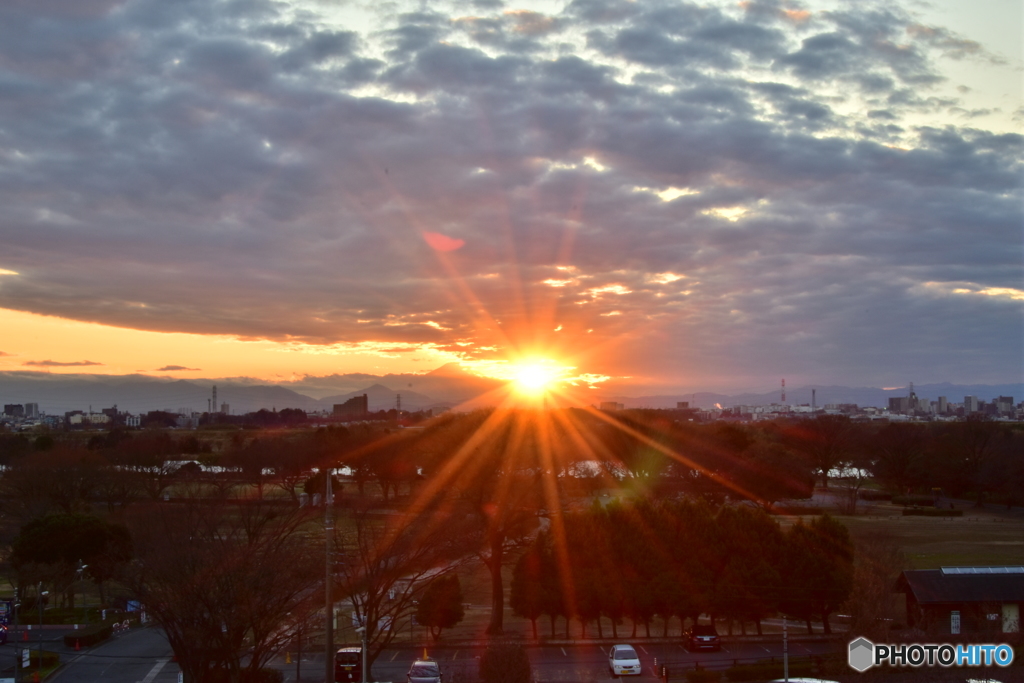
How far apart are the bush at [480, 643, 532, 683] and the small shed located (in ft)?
45.7

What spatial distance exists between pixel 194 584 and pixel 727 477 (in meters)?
43.1

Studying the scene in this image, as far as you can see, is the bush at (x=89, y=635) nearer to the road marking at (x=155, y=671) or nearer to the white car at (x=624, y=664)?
the road marking at (x=155, y=671)

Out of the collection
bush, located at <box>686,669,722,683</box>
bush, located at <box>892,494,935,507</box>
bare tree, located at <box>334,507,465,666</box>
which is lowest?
bush, located at <box>892,494,935,507</box>

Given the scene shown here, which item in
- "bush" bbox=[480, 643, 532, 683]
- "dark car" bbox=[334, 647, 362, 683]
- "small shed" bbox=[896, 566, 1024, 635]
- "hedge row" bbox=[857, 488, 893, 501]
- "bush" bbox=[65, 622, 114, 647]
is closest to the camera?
"bush" bbox=[480, 643, 532, 683]

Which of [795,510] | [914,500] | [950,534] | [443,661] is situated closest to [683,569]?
[443,661]

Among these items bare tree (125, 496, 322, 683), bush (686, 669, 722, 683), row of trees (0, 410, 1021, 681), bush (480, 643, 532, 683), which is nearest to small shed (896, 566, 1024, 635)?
row of trees (0, 410, 1021, 681)

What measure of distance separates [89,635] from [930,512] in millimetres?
54075

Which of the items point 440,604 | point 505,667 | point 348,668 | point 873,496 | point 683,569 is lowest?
point 873,496

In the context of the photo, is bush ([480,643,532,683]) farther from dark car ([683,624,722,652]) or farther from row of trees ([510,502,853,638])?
row of trees ([510,502,853,638])

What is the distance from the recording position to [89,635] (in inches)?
1086

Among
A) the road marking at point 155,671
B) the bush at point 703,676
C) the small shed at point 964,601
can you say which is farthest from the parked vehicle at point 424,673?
the small shed at point 964,601

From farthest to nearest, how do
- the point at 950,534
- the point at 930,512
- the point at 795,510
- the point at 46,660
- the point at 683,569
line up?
the point at 930,512 → the point at 795,510 → the point at 950,534 → the point at 683,569 → the point at 46,660

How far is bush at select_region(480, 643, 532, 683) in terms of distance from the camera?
19.3 m

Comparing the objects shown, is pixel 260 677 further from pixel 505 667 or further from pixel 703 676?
pixel 703 676
